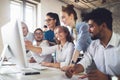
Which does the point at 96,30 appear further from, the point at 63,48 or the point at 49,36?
the point at 49,36

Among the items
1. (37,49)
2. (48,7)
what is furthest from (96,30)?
(48,7)

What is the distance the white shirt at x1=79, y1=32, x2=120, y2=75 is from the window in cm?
359

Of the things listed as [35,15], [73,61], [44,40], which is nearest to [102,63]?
[73,61]

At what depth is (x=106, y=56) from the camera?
1572mm

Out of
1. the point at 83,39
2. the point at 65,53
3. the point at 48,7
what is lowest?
the point at 65,53

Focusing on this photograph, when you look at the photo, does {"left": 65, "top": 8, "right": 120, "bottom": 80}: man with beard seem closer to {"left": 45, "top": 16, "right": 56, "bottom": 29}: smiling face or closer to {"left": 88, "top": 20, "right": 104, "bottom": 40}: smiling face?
{"left": 88, "top": 20, "right": 104, "bottom": 40}: smiling face

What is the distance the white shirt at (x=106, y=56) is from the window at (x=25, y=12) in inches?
141

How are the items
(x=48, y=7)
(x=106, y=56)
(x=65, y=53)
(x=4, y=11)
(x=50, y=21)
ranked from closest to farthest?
(x=106, y=56) → (x=65, y=53) → (x=50, y=21) → (x=4, y=11) → (x=48, y=7)

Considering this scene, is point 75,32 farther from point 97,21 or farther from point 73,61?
point 97,21

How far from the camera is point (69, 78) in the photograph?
1344 millimetres

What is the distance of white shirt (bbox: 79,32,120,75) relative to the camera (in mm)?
1494

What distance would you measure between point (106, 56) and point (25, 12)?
4394 millimetres

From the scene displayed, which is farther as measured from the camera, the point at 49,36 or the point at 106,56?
the point at 49,36

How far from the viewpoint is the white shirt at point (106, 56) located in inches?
58.8
